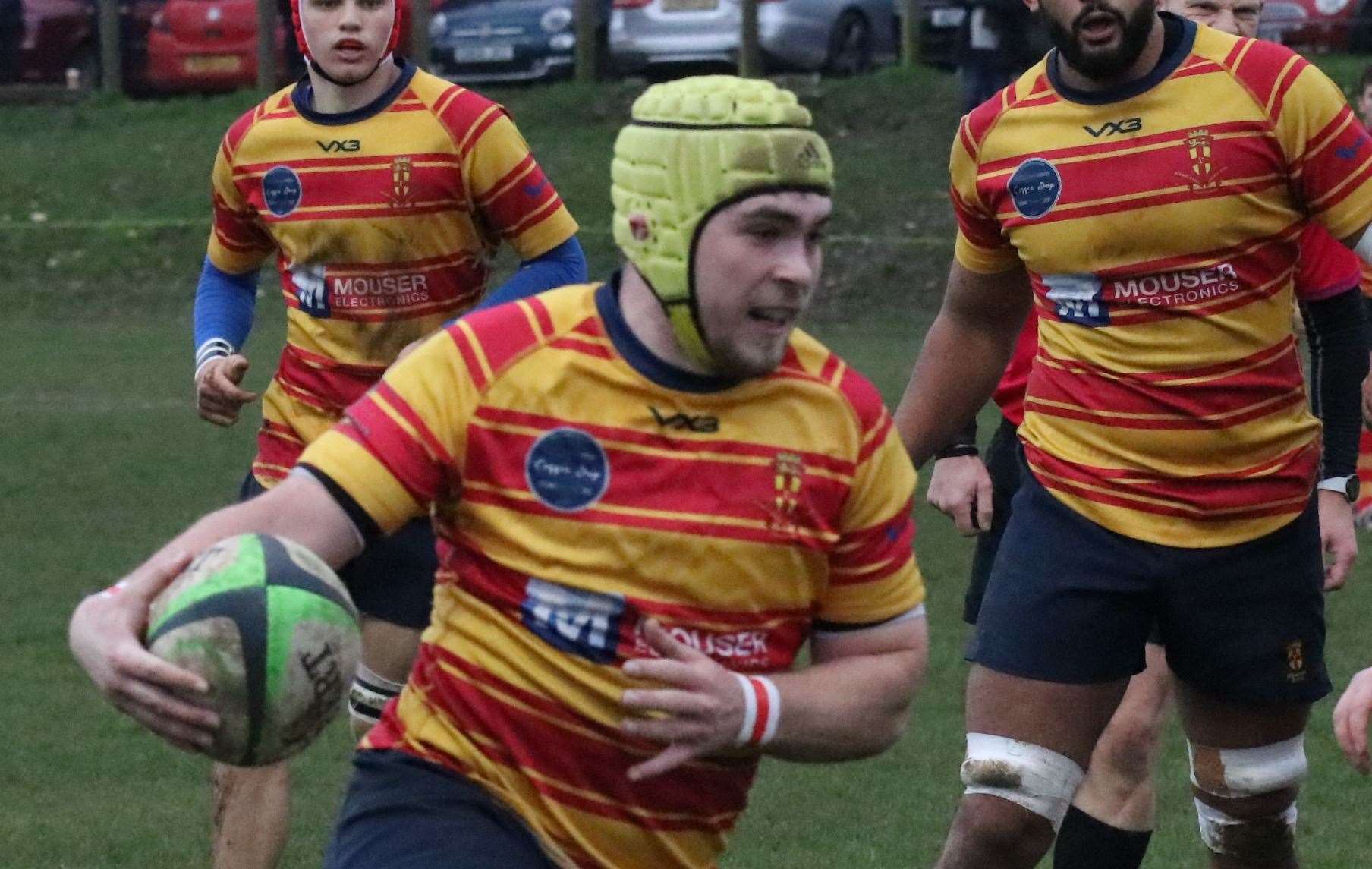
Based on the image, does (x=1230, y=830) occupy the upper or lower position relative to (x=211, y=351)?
lower

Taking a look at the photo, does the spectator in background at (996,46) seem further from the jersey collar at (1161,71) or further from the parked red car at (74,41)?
the jersey collar at (1161,71)

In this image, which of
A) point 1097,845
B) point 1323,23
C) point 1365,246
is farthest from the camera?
point 1323,23

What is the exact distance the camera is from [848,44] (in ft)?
86.0

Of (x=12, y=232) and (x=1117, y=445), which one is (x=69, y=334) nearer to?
(x=12, y=232)

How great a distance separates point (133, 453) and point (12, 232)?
902 cm

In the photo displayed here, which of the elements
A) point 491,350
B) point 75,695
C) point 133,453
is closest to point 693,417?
point 491,350

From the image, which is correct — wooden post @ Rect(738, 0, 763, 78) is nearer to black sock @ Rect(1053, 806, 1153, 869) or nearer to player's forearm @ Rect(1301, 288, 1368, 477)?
black sock @ Rect(1053, 806, 1153, 869)

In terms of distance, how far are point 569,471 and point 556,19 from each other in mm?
23035

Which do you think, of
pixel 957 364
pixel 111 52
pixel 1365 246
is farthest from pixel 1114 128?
pixel 111 52

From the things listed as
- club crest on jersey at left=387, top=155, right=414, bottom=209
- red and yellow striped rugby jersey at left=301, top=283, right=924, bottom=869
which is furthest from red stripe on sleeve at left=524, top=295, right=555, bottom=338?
club crest on jersey at left=387, top=155, right=414, bottom=209

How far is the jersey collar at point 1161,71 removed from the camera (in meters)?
5.63

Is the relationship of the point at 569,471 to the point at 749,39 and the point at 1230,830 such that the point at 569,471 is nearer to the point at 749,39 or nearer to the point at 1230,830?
the point at 1230,830

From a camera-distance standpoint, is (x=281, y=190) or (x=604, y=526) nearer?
(x=604, y=526)

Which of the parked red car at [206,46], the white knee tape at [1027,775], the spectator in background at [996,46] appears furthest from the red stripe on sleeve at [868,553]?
the parked red car at [206,46]
